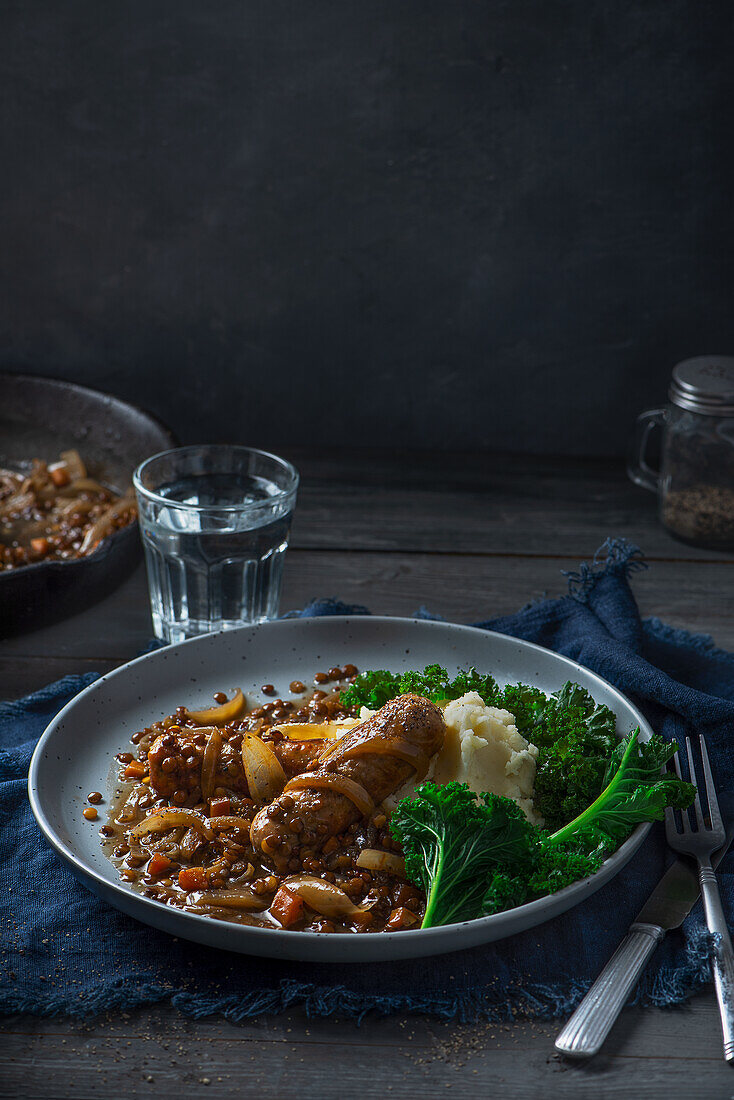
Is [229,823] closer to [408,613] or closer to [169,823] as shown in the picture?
[169,823]

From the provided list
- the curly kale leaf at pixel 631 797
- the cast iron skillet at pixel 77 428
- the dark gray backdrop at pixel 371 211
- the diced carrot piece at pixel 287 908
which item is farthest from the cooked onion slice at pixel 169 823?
the dark gray backdrop at pixel 371 211

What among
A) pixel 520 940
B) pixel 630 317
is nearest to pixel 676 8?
pixel 630 317

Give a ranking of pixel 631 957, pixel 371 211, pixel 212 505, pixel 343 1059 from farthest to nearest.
A: pixel 371 211
pixel 212 505
pixel 631 957
pixel 343 1059

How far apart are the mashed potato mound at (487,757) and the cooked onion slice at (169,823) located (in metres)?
0.45

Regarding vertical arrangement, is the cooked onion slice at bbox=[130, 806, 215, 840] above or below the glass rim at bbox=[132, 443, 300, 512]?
below

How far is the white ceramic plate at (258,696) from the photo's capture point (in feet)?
5.79

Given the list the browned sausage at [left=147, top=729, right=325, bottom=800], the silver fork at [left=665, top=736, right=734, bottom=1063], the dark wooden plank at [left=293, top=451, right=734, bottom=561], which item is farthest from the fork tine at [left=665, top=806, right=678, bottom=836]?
the dark wooden plank at [left=293, top=451, right=734, bottom=561]

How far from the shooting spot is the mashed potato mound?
83.4 inches

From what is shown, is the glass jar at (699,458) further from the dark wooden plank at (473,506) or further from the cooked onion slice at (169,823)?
the cooked onion slice at (169,823)

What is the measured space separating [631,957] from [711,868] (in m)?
0.30

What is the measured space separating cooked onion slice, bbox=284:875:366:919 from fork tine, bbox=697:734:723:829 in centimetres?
74

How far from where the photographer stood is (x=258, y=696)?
2.64 metres

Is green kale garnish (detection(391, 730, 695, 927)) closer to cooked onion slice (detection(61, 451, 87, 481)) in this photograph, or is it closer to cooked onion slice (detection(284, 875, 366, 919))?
cooked onion slice (detection(284, 875, 366, 919))

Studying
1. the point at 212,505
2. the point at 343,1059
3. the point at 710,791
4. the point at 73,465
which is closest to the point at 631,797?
the point at 710,791
